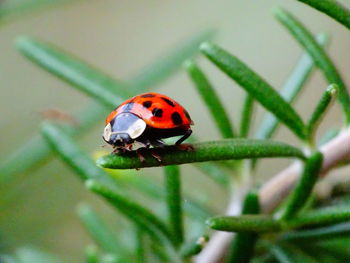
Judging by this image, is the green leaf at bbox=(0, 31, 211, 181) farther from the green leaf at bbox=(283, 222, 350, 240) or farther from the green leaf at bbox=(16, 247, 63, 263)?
the green leaf at bbox=(283, 222, 350, 240)

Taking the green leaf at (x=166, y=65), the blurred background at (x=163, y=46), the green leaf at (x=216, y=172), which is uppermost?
the blurred background at (x=163, y=46)

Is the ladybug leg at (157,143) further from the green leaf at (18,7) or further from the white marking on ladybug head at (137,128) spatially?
the green leaf at (18,7)

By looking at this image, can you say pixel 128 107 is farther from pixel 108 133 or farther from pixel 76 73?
pixel 76 73

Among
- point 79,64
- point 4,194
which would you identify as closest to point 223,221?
point 79,64

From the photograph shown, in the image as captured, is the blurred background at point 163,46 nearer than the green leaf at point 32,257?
No

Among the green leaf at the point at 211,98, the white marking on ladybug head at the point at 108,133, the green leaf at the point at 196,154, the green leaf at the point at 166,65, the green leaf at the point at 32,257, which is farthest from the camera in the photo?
the green leaf at the point at 166,65

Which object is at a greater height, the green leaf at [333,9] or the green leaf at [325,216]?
the green leaf at [333,9]

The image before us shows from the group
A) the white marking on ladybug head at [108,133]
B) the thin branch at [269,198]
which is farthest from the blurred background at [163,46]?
the white marking on ladybug head at [108,133]

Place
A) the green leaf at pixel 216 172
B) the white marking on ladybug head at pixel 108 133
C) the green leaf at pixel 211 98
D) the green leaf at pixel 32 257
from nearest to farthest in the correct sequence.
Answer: the white marking on ladybug head at pixel 108 133
the green leaf at pixel 211 98
the green leaf at pixel 216 172
the green leaf at pixel 32 257
